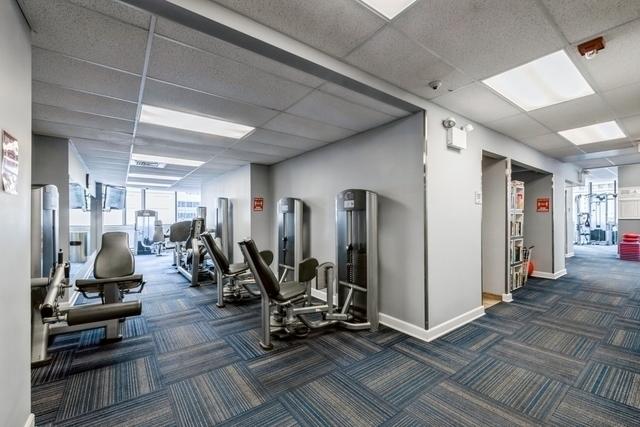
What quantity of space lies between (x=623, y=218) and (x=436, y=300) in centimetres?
878

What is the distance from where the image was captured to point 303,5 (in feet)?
5.32

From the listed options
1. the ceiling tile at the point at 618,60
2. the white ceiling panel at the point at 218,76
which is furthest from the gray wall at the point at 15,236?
the ceiling tile at the point at 618,60

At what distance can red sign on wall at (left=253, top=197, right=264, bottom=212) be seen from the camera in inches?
229

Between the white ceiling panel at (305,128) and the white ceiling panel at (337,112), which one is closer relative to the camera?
the white ceiling panel at (337,112)

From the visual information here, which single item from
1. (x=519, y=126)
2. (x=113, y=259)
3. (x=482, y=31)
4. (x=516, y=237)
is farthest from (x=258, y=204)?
(x=516, y=237)

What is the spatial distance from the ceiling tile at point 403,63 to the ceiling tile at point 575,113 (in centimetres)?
147

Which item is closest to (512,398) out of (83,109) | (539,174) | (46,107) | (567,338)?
(567,338)

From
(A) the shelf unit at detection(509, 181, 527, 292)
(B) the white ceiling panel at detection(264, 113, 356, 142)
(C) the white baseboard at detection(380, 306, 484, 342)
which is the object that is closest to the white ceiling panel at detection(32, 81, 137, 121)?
(B) the white ceiling panel at detection(264, 113, 356, 142)

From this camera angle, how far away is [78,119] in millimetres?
3191

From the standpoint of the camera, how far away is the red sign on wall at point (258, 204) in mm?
5812

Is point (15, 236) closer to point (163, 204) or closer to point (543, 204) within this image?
point (543, 204)

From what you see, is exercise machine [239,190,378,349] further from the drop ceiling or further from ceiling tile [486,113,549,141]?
ceiling tile [486,113,549,141]

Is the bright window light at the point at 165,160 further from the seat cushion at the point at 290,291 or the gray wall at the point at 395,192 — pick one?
the seat cushion at the point at 290,291

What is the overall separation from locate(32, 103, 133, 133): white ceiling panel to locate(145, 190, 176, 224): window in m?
8.54
